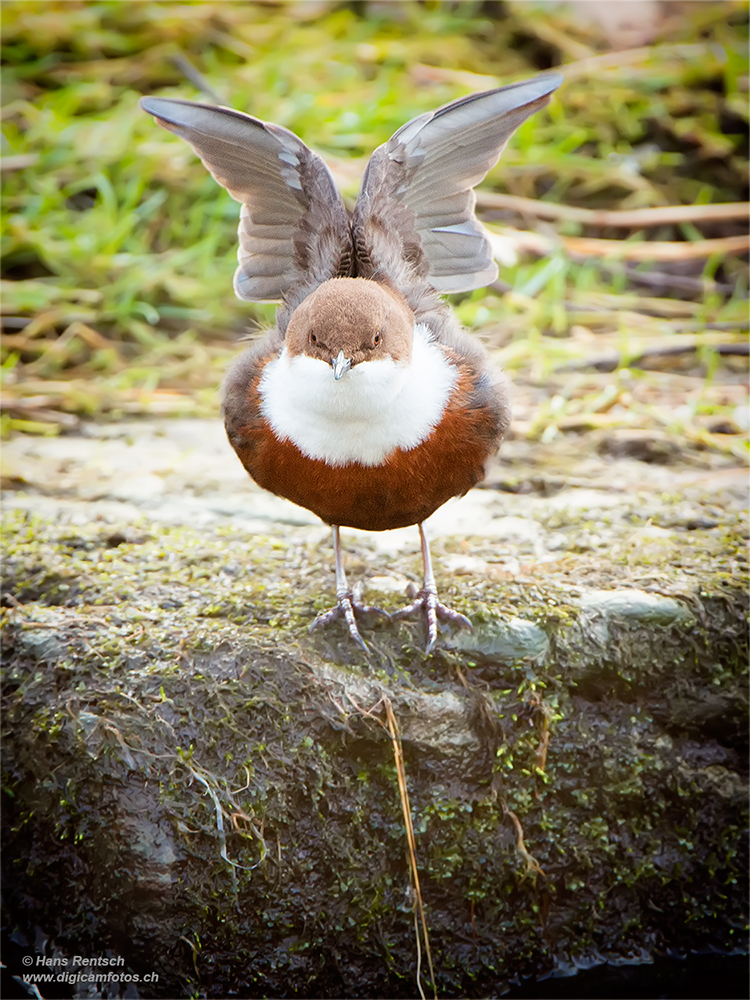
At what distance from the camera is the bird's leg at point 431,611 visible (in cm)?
298

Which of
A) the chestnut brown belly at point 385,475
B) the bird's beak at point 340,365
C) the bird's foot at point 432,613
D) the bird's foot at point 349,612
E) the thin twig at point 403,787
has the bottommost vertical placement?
the thin twig at point 403,787

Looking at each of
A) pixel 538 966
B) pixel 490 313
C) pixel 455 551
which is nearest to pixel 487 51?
pixel 490 313

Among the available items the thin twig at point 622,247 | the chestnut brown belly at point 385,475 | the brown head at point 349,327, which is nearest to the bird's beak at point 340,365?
the brown head at point 349,327

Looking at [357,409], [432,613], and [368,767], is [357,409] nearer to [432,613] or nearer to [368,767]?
[432,613]

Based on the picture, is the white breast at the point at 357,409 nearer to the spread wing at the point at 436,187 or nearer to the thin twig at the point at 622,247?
the spread wing at the point at 436,187

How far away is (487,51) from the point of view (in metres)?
7.09

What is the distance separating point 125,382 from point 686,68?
4282 millimetres

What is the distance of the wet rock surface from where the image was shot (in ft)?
9.29

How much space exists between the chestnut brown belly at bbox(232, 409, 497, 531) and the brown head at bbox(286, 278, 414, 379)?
0.25 metres

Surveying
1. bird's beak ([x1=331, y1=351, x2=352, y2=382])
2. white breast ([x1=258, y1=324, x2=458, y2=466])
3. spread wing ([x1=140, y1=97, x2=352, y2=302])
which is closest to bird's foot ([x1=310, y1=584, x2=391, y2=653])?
white breast ([x1=258, y1=324, x2=458, y2=466])

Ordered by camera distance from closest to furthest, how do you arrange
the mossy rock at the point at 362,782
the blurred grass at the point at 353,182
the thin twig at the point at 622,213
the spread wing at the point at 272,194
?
the mossy rock at the point at 362,782
the spread wing at the point at 272,194
the blurred grass at the point at 353,182
the thin twig at the point at 622,213

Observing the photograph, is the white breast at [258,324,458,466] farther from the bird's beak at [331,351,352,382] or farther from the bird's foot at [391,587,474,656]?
the bird's foot at [391,587,474,656]

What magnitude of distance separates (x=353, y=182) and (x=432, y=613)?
10.7 ft

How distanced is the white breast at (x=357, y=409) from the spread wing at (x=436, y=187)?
0.43 m
